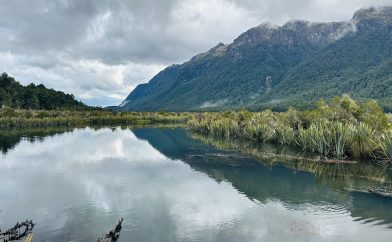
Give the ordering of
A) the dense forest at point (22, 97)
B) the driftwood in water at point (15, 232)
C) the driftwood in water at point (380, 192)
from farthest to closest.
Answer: the dense forest at point (22, 97) → the driftwood in water at point (380, 192) → the driftwood in water at point (15, 232)

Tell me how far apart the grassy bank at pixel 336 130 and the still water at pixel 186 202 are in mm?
7282

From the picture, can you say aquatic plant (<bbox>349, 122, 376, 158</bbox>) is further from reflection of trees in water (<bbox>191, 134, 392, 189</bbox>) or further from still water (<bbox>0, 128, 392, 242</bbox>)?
still water (<bbox>0, 128, 392, 242</bbox>)

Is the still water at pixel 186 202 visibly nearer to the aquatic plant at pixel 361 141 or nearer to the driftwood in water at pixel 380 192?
the driftwood in water at pixel 380 192

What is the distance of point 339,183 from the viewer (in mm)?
23781

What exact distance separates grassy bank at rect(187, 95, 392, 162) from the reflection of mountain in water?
6951 mm

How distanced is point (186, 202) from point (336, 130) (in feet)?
63.5

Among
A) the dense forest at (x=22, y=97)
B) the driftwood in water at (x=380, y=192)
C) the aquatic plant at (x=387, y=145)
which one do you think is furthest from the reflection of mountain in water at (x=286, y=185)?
the dense forest at (x=22, y=97)

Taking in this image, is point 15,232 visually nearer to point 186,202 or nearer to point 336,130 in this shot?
point 186,202

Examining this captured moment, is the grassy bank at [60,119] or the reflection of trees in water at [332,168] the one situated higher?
the grassy bank at [60,119]

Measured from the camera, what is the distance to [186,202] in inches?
763

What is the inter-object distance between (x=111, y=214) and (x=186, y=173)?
36.9 ft

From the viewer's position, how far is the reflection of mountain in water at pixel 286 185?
60.5 ft

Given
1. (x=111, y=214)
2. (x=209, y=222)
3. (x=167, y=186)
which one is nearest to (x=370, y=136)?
(x=167, y=186)

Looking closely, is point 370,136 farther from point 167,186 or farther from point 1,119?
point 1,119
